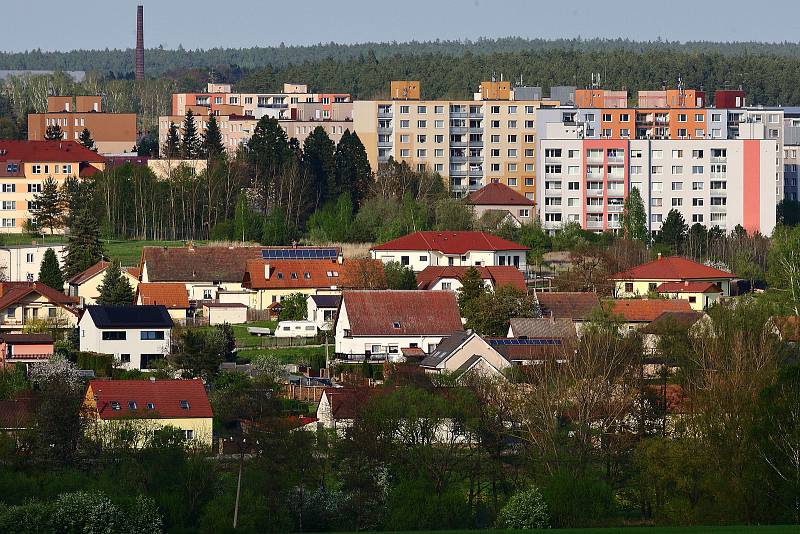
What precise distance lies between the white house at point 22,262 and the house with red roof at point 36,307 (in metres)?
6.30

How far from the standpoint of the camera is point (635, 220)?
229 feet

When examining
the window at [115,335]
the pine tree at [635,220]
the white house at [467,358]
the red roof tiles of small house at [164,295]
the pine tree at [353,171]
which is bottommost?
the white house at [467,358]

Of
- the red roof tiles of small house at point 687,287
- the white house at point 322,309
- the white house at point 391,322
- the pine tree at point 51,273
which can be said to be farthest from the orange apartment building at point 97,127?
the white house at point 391,322

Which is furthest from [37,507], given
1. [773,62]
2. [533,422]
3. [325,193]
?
[773,62]

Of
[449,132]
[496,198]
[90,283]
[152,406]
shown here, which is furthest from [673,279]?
[449,132]

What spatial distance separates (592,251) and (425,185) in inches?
758

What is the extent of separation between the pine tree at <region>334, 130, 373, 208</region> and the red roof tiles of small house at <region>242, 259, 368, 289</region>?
753 inches

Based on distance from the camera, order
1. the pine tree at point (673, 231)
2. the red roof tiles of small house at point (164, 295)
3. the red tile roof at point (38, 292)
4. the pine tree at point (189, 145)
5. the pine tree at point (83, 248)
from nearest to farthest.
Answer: the red tile roof at point (38, 292) → the red roof tiles of small house at point (164, 295) → the pine tree at point (83, 248) → the pine tree at point (673, 231) → the pine tree at point (189, 145)

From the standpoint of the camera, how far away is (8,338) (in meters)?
45.2

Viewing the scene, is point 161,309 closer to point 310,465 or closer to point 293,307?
point 293,307

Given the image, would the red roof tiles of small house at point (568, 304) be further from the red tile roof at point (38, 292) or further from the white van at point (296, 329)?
the red tile roof at point (38, 292)

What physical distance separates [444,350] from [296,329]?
668 centimetres

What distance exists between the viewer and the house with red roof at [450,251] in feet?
197

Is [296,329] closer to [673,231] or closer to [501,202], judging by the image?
[673,231]
